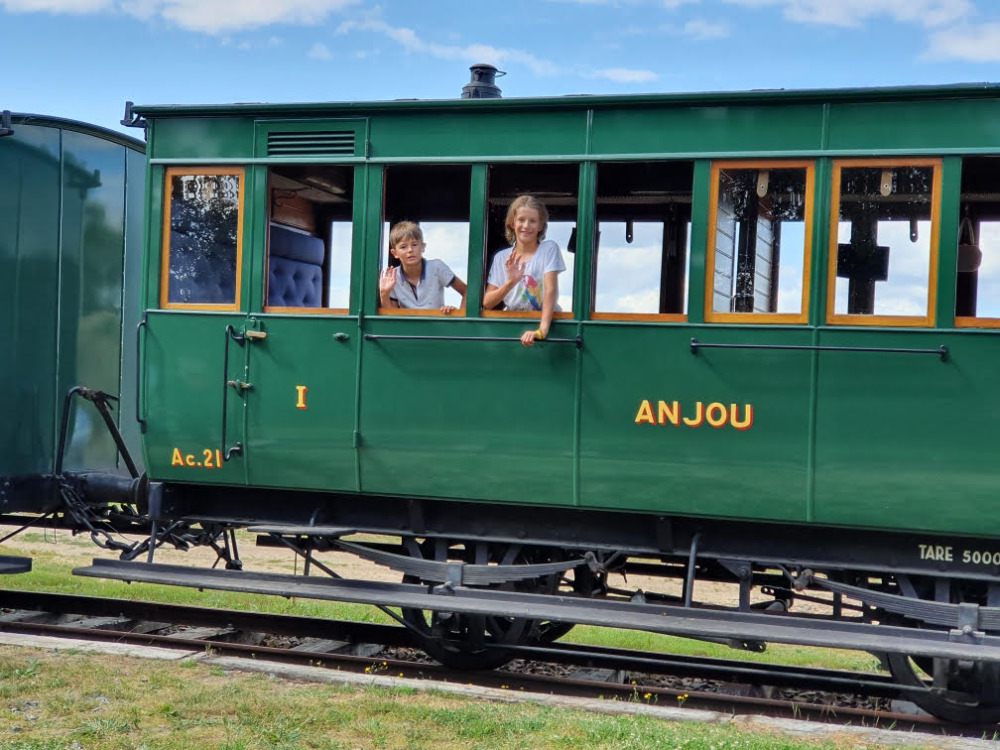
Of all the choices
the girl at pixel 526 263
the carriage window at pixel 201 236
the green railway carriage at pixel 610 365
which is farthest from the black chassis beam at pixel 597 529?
the carriage window at pixel 201 236

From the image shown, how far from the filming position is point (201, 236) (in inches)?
284

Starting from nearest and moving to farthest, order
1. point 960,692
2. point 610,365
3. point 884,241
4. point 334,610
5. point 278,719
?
1. point 278,719
2. point 884,241
3. point 960,692
4. point 610,365
5. point 334,610

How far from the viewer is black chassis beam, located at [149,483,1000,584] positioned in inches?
246

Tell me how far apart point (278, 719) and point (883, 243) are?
3946mm

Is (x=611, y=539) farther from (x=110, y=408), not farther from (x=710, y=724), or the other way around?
(x=110, y=408)

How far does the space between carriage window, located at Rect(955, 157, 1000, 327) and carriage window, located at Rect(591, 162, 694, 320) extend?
1452 millimetres

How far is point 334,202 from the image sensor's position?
23.9 feet

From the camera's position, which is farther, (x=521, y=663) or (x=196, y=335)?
(x=521, y=663)

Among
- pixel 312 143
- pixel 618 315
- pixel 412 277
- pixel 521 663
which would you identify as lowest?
pixel 521 663

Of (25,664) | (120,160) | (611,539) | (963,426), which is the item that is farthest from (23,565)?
(963,426)

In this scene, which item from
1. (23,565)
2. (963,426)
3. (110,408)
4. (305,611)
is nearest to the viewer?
(963,426)

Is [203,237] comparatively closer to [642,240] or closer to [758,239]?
[642,240]

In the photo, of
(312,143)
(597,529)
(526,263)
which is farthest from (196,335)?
(597,529)

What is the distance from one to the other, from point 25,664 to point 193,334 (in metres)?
2.13
